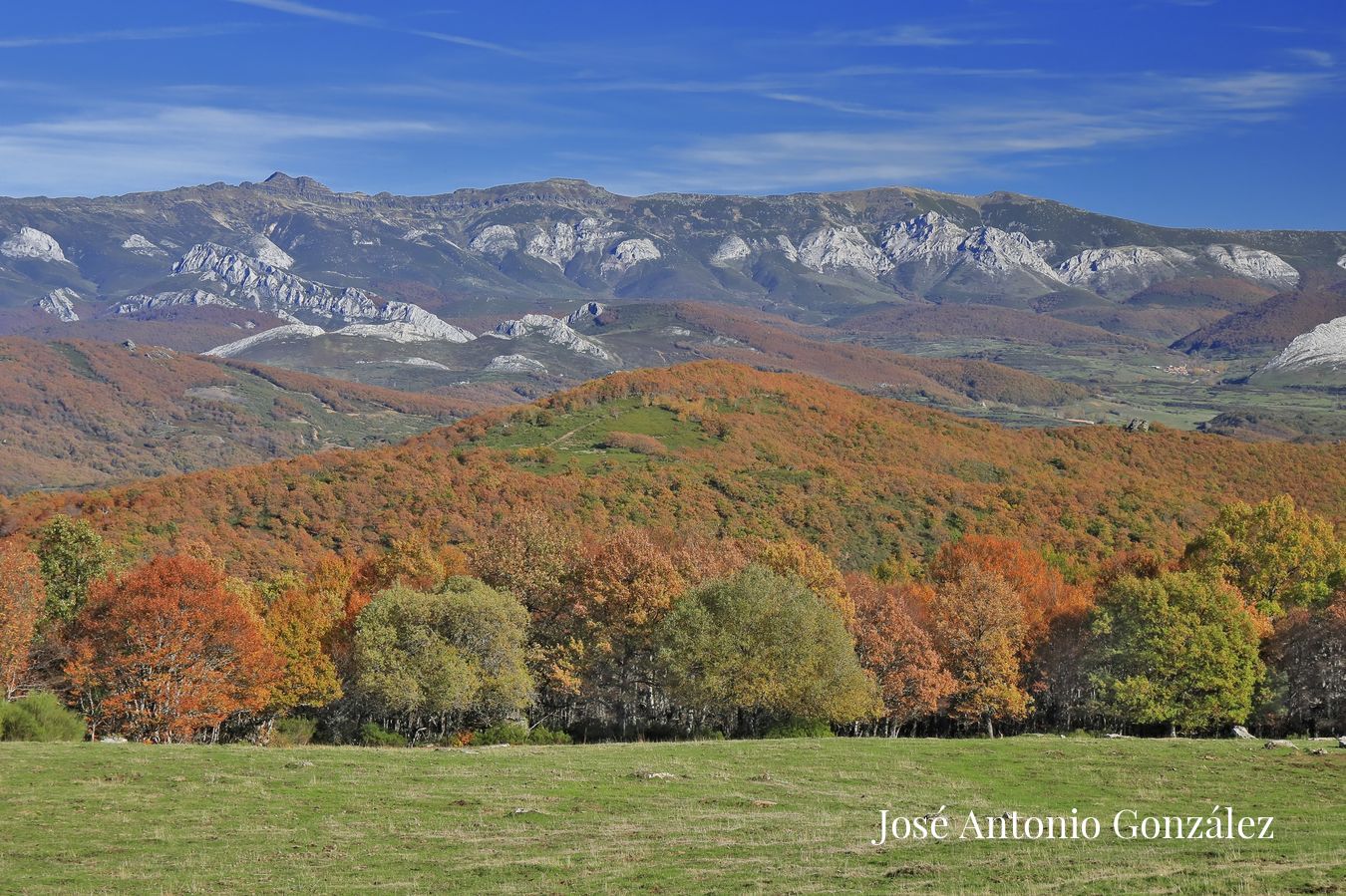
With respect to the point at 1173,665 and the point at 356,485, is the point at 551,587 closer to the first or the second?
the point at 1173,665

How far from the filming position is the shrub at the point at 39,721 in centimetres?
5431

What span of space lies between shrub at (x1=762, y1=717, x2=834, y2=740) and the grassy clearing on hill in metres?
13.7

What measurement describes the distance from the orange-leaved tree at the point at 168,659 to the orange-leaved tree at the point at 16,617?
9.70 ft

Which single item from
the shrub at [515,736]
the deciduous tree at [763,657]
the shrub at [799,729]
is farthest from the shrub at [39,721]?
Answer: the shrub at [799,729]

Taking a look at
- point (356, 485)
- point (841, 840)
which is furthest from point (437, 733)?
point (356, 485)

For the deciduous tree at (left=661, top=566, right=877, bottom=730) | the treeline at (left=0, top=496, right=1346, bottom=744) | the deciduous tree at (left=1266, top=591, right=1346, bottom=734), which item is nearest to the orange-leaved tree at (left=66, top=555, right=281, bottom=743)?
the treeline at (left=0, top=496, right=1346, bottom=744)

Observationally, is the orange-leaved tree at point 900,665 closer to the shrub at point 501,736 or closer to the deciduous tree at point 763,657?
the deciduous tree at point 763,657

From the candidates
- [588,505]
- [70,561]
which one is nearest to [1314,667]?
[70,561]

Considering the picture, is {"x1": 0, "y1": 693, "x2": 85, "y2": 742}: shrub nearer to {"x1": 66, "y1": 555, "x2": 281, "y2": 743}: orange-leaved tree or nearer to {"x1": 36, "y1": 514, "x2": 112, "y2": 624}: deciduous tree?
{"x1": 66, "y1": 555, "x2": 281, "y2": 743}: orange-leaved tree

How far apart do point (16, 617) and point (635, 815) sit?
48.7 m

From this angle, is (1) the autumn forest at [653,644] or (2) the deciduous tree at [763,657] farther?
(2) the deciduous tree at [763,657]

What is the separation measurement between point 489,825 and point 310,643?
4437 centimetres

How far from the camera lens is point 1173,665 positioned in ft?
247

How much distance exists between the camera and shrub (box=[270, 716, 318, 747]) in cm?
7169
